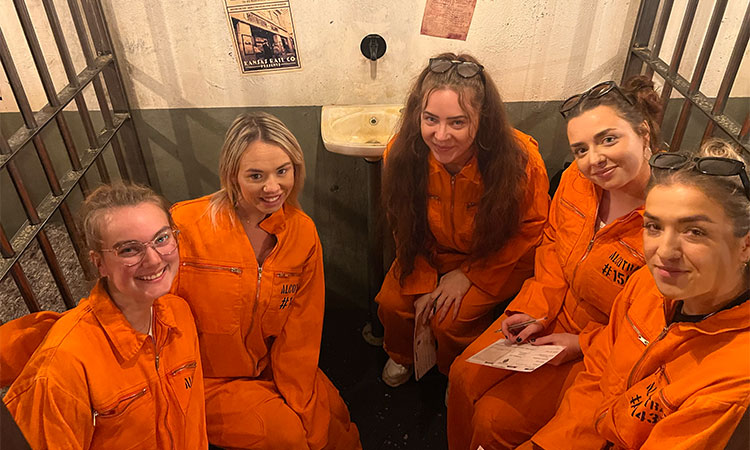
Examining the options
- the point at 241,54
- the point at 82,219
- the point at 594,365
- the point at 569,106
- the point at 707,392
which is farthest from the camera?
the point at 241,54

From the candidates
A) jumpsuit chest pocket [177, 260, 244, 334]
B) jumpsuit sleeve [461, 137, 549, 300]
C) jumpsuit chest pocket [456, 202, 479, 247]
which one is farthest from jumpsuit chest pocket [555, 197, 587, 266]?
jumpsuit chest pocket [177, 260, 244, 334]

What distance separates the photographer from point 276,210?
155cm

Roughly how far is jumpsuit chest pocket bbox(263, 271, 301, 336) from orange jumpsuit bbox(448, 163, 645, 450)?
61 centimetres

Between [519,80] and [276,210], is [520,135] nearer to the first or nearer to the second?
[519,80]

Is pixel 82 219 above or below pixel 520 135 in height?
above

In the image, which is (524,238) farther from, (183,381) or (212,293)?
(183,381)

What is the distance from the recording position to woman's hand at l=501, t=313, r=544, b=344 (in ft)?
5.48

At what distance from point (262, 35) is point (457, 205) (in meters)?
1.04

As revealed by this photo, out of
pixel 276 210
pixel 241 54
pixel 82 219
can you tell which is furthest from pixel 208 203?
pixel 241 54

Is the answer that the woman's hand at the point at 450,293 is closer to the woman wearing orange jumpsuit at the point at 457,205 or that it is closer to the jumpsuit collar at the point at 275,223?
the woman wearing orange jumpsuit at the point at 457,205

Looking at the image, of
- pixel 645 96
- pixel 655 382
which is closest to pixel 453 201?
pixel 645 96

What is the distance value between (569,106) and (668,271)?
68 cm

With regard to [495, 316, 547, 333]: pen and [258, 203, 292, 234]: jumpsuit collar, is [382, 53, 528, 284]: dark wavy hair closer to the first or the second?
[495, 316, 547, 333]: pen

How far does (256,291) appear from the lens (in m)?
1.58
